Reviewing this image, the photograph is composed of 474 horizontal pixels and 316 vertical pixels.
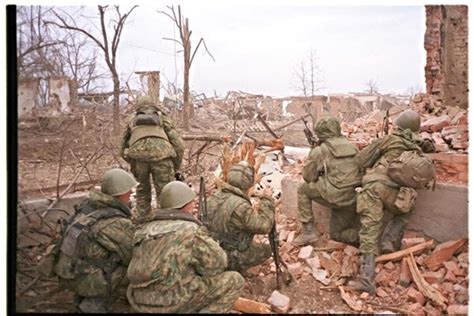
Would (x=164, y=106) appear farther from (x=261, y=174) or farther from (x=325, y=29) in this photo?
(x=325, y=29)

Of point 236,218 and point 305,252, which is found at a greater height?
point 236,218

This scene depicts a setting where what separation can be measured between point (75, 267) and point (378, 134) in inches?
142

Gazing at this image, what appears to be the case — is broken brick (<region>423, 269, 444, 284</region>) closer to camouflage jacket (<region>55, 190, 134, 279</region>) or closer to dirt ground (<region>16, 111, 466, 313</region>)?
dirt ground (<region>16, 111, 466, 313</region>)

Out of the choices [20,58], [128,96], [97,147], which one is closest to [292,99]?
[128,96]

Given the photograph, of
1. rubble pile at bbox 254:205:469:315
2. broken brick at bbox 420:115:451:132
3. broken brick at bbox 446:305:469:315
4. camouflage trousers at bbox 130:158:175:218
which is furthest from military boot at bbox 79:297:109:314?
broken brick at bbox 420:115:451:132

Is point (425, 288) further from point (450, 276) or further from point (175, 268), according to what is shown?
point (175, 268)

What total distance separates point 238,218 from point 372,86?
2.25 metres

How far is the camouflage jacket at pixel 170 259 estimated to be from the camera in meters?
3.83

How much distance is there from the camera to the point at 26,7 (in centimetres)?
482

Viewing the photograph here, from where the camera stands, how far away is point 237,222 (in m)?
4.61

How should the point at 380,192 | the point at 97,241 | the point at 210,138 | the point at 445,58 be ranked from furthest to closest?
the point at 445,58
the point at 210,138
the point at 380,192
the point at 97,241

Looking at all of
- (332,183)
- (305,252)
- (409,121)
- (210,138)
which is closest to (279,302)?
(305,252)

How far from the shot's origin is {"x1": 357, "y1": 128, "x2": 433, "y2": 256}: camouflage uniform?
15.9 ft

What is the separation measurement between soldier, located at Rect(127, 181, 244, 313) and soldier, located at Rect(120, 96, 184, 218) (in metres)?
1.30
